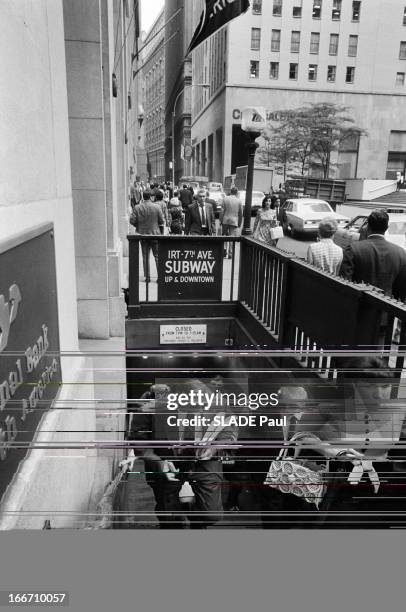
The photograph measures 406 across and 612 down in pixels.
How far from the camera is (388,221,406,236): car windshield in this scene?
57.1 feet

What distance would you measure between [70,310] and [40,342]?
1058mm

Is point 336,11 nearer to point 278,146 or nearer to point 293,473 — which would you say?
point 278,146

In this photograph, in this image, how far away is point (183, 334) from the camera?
8625 millimetres

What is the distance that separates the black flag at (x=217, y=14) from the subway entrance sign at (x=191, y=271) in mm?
2910

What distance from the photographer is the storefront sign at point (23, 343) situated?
1.64m

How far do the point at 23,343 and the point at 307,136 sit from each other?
206ft

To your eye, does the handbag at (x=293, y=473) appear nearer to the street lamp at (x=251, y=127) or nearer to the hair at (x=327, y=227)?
the hair at (x=327, y=227)

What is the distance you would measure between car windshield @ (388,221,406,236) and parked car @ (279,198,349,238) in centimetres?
532

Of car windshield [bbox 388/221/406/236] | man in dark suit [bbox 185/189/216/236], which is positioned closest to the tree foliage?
car windshield [bbox 388/221/406/236]

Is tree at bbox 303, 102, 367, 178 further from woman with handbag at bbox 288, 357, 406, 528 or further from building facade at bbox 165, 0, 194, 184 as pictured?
woman with handbag at bbox 288, 357, 406, 528

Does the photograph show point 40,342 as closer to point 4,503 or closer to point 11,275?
point 11,275

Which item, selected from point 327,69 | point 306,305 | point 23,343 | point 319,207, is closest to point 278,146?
point 327,69

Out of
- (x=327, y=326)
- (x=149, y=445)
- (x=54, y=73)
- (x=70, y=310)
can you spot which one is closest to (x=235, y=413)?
(x=149, y=445)

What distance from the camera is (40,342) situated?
2.10 meters
